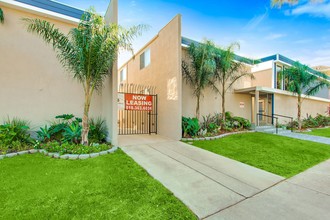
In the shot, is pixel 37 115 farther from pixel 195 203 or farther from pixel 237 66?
pixel 237 66

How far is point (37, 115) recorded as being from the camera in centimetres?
631

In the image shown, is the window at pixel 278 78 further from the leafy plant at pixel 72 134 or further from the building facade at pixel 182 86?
the leafy plant at pixel 72 134

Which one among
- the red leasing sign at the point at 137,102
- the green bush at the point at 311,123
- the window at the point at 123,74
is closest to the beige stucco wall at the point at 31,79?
the red leasing sign at the point at 137,102

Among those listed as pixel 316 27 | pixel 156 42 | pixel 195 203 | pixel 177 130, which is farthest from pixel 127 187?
pixel 316 27

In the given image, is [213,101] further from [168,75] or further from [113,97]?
[113,97]

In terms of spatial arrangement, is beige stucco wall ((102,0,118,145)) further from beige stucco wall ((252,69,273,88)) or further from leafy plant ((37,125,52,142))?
beige stucco wall ((252,69,273,88))

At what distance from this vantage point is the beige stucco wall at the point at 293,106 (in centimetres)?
1294

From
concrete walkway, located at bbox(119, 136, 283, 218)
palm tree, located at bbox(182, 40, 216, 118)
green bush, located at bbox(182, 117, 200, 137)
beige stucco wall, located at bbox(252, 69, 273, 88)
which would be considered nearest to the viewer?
concrete walkway, located at bbox(119, 136, 283, 218)

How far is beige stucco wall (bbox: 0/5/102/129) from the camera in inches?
231

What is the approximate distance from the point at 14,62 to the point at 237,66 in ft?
34.7

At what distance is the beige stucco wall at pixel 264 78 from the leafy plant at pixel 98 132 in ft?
43.4

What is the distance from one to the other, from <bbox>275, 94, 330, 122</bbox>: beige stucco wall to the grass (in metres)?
13.2

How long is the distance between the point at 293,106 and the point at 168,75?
12779mm

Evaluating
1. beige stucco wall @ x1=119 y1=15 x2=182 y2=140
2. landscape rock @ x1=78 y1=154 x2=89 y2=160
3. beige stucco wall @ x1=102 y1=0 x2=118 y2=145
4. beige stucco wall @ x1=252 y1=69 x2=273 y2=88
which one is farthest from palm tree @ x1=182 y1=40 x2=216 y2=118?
beige stucco wall @ x1=252 y1=69 x2=273 y2=88
